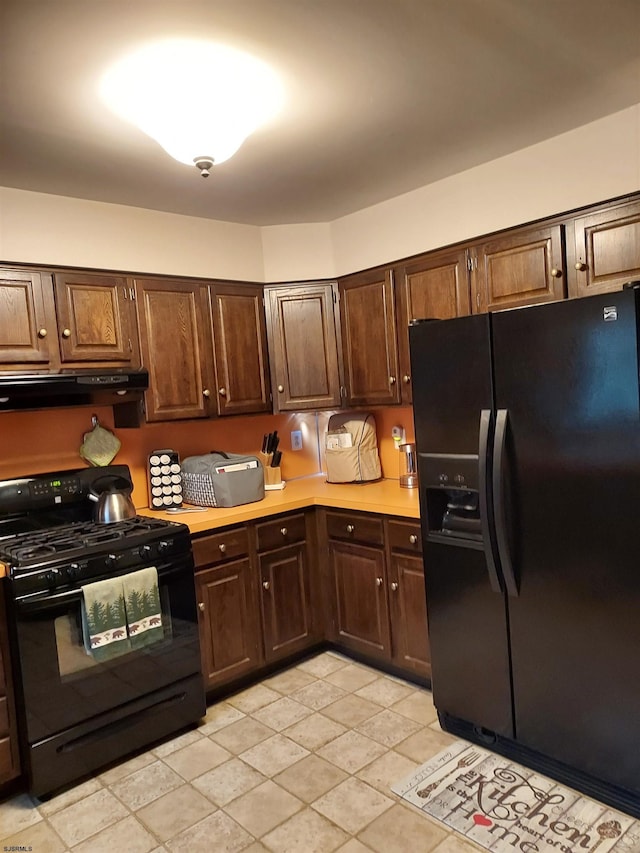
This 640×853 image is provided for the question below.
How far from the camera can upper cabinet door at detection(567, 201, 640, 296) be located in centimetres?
231

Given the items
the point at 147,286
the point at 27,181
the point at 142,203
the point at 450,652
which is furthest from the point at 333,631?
the point at 27,181

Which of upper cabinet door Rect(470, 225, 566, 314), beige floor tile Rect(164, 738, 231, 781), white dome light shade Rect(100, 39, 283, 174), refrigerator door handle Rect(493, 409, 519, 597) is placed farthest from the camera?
upper cabinet door Rect(470, 225, 566, 314)

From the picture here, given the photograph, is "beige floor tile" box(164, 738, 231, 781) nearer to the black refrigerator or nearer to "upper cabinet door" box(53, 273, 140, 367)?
the black refrigerator

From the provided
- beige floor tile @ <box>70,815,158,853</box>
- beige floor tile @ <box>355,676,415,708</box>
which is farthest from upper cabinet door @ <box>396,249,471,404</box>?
beige floor tile @ <box>70,815,158,853</box>

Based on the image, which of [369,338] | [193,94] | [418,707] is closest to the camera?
[193,94]

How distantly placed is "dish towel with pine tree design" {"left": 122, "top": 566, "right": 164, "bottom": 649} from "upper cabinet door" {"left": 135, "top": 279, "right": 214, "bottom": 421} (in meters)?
0.83

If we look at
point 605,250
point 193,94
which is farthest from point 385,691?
point 193,94

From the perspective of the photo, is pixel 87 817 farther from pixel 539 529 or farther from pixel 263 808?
pixel 539 529

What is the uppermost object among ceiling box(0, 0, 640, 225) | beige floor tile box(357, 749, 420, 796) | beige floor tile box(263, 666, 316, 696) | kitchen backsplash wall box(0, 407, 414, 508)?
ceiling box(0, 0, 640, 225)

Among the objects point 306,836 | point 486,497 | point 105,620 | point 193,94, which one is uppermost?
point 193,94

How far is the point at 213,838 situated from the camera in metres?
2.04

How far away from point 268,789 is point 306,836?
0.94 feet

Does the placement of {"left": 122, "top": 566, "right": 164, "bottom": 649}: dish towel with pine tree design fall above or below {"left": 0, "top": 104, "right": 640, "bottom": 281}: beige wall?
below

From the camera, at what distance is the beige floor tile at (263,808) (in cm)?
209
